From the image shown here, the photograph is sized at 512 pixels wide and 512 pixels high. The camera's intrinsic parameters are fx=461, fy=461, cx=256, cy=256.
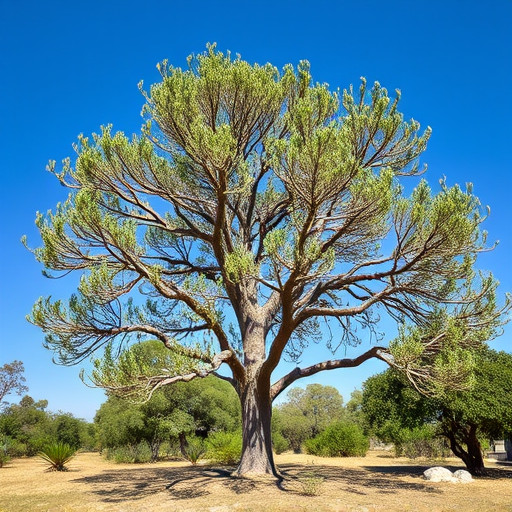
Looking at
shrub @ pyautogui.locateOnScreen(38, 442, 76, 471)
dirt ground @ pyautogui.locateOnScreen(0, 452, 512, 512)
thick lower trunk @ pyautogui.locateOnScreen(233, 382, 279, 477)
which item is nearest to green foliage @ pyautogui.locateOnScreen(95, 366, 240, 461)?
shrub @ pyautogui.locateOnScreen(38, 442, 76, 471)

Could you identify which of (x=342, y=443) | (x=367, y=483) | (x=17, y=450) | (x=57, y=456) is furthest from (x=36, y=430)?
(x=367, y=483)

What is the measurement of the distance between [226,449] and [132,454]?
861 centimetres

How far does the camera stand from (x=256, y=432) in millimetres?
11719

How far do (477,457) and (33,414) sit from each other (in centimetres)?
3456

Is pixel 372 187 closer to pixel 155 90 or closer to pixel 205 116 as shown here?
pixel 205 116

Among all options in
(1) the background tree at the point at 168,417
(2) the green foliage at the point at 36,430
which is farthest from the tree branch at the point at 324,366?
(2) the green foliage at the point at 36,430

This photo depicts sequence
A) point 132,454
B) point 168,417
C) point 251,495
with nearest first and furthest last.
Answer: point 251,495 → point 132,454 → point 168,417

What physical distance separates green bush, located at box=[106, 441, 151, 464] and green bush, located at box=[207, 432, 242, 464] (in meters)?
6.80

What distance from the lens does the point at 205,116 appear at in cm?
1073

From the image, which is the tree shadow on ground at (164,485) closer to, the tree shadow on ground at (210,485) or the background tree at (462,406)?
the tree shadow on ground at (210,485)

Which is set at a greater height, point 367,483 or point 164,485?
point 164,485

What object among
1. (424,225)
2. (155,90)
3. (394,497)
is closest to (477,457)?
(394,497)

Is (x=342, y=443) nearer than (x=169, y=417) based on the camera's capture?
Yes

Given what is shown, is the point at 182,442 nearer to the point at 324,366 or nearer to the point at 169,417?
the point at 169,417
